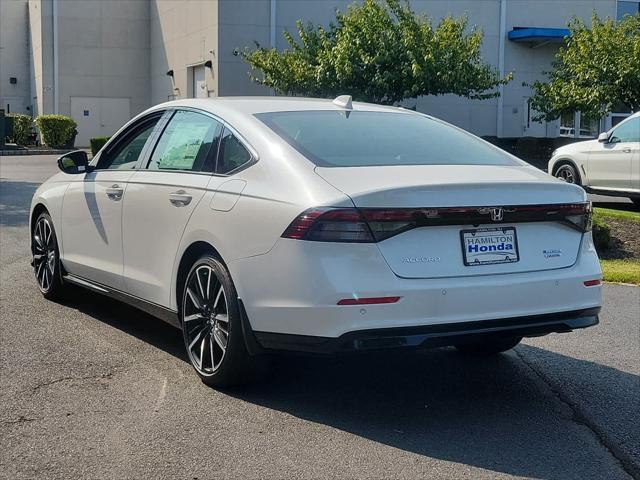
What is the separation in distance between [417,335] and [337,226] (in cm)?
67

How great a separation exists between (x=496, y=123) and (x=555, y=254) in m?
30.1

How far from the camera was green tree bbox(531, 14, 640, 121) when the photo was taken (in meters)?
24.2

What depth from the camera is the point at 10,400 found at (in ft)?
15.9

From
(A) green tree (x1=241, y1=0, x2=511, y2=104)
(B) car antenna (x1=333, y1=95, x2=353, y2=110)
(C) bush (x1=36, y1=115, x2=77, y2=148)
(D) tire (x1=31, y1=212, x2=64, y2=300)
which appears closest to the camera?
(B) car antenna (x1=333, y1=95, x2=353, y2=110)

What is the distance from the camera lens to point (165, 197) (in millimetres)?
5531

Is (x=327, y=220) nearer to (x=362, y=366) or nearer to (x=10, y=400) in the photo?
(x=362, y=366)

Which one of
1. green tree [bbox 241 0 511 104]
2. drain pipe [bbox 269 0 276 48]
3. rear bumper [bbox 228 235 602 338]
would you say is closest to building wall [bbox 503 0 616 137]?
green tree [bbox 241 0 511 104]

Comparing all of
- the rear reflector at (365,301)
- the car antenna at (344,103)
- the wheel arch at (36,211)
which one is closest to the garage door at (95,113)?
the wheel arch at (36,211)

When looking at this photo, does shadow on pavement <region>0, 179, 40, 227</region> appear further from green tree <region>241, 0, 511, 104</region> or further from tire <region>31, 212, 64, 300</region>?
green tree <region>241, 0, 511, 104</region>

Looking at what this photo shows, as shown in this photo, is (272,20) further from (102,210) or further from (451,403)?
(451,403)

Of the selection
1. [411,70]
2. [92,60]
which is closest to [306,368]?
[411,70]

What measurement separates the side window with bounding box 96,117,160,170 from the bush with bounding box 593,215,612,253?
6090mm

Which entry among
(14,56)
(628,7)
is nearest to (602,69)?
(628,7)

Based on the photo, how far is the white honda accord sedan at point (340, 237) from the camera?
4332 millimetres
